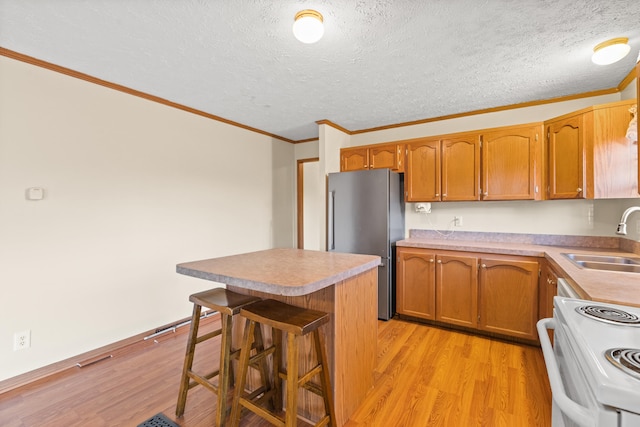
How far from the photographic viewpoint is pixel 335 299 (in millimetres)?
1559

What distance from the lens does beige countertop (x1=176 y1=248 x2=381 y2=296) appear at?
1252mm

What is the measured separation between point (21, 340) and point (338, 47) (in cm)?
313

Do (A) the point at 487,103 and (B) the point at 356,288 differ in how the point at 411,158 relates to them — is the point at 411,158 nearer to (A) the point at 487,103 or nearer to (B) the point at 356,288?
(A) the point at 487,103

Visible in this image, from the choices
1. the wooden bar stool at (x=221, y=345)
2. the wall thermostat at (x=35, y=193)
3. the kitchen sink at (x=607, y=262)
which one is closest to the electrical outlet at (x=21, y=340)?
the wall thermostat at (x=35, y=193)

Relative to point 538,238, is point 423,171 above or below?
above

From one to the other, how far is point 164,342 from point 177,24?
2673 mm

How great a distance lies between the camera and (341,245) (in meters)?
3.40

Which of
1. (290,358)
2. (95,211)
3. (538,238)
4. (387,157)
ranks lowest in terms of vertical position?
(290,358)

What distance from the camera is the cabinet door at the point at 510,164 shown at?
8.96 ft

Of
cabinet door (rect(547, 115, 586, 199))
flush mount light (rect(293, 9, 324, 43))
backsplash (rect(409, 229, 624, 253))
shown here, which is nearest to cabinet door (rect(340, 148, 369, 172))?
backsplash (rect(409, 229, 624, 253))

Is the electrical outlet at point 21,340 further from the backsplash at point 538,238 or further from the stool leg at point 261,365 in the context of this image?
the backsplash at point 538,238

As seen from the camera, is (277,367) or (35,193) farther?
(35,193)

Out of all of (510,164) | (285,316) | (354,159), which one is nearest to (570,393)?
(285,316)

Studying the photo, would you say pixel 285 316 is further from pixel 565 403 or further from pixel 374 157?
pixel 374 157
